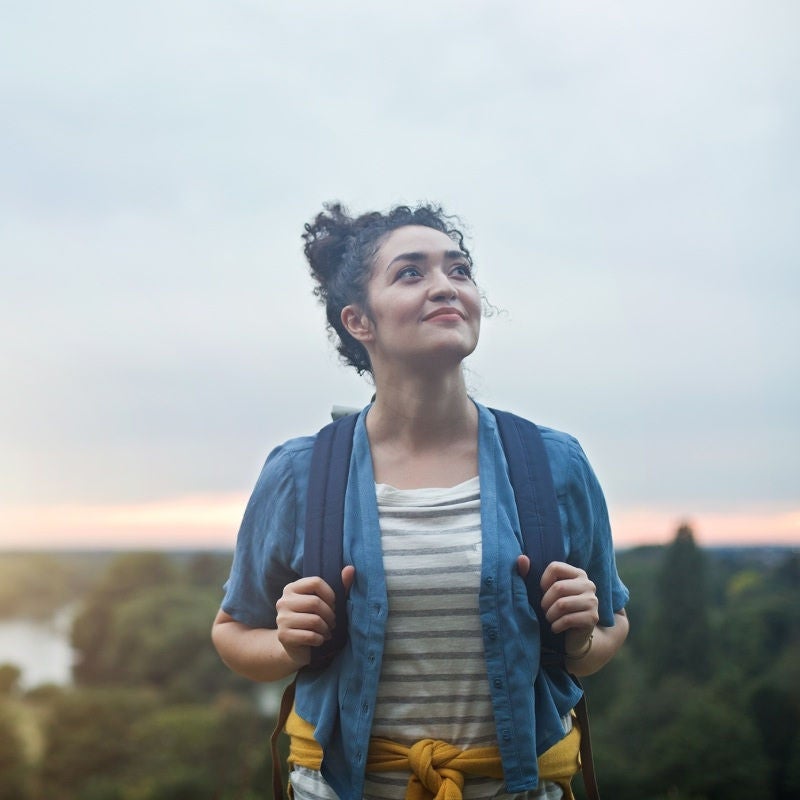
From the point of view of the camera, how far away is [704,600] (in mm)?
12852

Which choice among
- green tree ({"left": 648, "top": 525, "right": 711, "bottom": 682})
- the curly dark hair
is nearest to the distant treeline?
green tree ({"left": 648, "top": 525, "right": 711, "bottom": 682})

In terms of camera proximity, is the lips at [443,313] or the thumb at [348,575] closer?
the thumb at [348,575]

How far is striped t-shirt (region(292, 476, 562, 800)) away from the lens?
186 cm

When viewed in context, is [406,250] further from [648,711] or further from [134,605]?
[134,605]

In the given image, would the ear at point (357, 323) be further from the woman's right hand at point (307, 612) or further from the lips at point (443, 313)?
the woman's right hand at point (307, 612)

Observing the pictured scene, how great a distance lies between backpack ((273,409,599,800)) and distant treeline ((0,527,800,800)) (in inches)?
285

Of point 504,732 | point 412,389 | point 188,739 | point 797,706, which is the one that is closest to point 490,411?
point 412,389

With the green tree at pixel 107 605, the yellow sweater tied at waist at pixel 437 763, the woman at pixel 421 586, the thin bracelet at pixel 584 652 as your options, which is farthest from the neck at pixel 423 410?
the green tree at pixel 107 605

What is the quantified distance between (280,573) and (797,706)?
11516 millimetres

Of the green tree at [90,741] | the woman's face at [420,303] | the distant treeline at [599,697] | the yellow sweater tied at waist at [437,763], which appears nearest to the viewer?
the yellow sweater tied at waist at [437,763]

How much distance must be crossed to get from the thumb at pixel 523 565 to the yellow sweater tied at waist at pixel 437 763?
0.36 meters

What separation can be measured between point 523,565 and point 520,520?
122 mm

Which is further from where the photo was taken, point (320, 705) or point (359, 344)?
point (359, 344)

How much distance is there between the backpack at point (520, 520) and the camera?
190 centimetres
